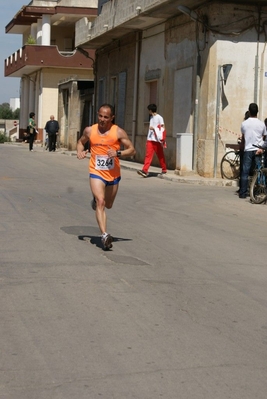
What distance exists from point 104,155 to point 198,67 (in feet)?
39.8

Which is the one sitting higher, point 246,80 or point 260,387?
point 246,80

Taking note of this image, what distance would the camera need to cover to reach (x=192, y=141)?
70.6ft

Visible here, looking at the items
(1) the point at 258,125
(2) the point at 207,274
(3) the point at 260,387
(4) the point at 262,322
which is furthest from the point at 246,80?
(3) the point at 260,387

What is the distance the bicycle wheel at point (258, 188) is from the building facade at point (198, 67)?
5.03m

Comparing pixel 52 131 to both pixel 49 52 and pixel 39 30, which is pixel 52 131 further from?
pixel 39 30

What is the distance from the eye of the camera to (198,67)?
2136 centimetres

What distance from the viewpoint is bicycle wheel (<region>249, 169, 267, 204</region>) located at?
1562 cm

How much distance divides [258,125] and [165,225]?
530 cm

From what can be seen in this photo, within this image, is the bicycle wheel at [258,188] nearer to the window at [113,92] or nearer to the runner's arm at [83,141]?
the runner's arm at [83,141]

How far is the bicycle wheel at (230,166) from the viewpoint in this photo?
2058 centimetres

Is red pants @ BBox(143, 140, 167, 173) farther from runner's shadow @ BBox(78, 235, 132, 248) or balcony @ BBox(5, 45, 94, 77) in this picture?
balcony @ BBox(5, 45, 94, 77)

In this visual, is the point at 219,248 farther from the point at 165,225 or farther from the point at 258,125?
the point at 258,125

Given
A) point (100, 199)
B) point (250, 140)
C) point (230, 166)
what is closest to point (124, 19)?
point (230, 166)

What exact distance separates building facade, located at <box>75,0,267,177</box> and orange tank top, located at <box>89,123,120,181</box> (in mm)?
11038
